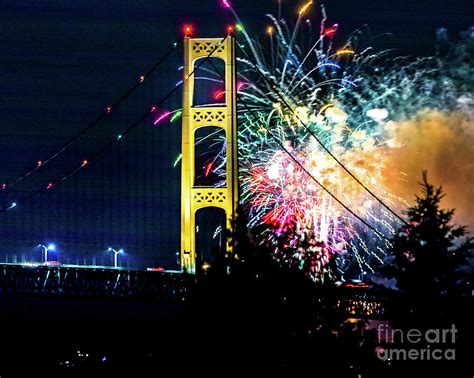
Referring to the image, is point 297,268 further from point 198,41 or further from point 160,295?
point 160,295

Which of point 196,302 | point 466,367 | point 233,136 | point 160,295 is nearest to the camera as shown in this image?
point 196,302

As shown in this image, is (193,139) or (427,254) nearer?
(427,254)

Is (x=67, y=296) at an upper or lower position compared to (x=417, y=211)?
lower

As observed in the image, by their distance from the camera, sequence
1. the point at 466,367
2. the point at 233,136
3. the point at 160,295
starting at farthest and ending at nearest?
the point at 160,295, the point at 233,136, the point at 466,367

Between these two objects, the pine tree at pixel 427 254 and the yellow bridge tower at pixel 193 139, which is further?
the yellow bridge tower at pixel 193 139

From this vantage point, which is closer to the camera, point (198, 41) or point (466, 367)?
point (466, 367)

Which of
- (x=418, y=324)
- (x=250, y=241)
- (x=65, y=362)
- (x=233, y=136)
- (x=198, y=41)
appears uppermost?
(x=198, y=41)

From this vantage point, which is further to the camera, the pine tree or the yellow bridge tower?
the yellow bridge tower

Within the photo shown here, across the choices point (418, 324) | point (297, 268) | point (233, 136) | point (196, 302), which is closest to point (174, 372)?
point (196, 302)
